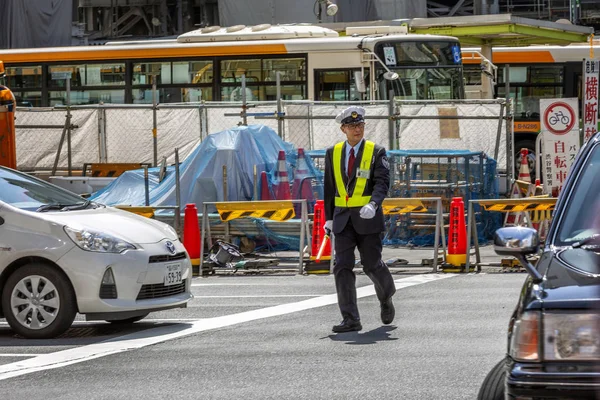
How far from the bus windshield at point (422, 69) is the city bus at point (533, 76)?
3498mm

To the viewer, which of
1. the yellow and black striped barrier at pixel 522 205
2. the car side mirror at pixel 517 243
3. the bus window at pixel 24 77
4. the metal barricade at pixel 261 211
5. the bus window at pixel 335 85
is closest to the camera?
the car side mirror at pixel 517 243

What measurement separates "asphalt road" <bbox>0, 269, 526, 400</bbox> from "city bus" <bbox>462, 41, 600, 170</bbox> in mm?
17656

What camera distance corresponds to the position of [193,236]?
16375 millimetres

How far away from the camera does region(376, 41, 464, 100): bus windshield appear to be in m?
26.1

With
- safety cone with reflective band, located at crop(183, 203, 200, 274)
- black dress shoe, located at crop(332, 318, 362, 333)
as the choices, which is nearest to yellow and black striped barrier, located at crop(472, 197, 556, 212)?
safety cone with reflective band, located at crop(183, 203, 200, 274)

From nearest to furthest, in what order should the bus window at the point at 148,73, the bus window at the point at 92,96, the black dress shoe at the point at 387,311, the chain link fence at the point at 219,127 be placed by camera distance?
the black dress shoe at the point at 387,311 < the chain link fence at the point at 219,127 < the bus window at the point at 148,73 < the bus window at the point at 92,96

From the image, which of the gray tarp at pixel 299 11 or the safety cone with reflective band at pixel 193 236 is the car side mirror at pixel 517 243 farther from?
the gray tarp at pixel 299 11

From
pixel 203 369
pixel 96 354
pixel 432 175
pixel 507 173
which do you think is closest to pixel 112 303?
pixel 96 354

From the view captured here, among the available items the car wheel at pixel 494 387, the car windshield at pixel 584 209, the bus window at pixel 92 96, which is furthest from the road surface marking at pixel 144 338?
the bus window at pixel 92 96

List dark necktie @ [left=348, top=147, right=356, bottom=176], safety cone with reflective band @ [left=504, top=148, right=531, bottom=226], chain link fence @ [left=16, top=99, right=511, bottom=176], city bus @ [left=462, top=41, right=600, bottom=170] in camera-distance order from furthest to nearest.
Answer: city bus @ [left=462, top=41, right=600, bottom=170] < chain link fence @ [left=16, top=99, right=511, bottom=176] < safety cone with reflective band @ [left=504, top=148, right=531, bottom=226] < dark necktie @ [left=348, top=147, right=356, bottom=176]

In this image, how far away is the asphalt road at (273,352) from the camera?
7980 mm

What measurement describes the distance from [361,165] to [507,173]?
37.9ft

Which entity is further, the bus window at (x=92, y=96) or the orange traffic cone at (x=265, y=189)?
the bus window at (x=92, y=96)

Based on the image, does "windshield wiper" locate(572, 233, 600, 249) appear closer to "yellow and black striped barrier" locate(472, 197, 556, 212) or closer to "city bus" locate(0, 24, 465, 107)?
"yellow and black striped barrier" locate(472, 197, 556, 212)
